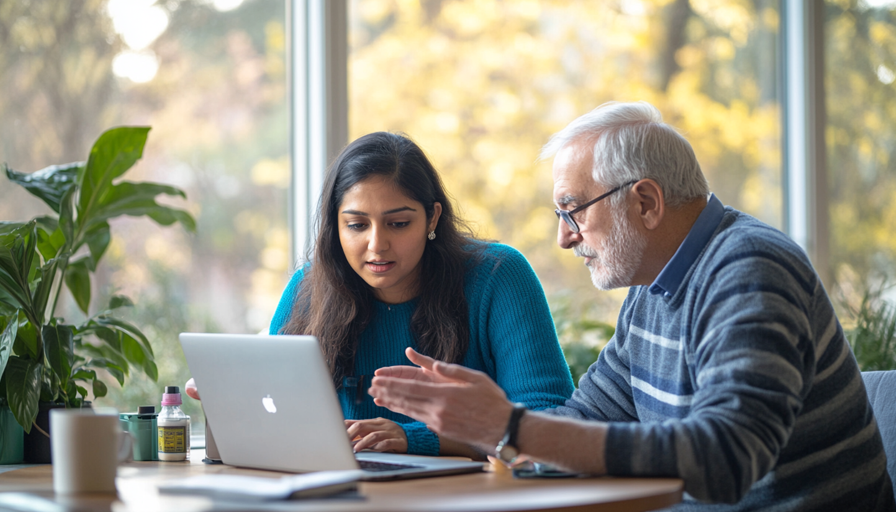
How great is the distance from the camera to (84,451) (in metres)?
1.12

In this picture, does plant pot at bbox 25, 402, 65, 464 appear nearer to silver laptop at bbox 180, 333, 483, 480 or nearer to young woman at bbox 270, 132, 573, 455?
young woman at bbox 270, 132, 573, 455

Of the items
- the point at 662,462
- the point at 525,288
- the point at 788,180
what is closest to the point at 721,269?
the point at 662,462

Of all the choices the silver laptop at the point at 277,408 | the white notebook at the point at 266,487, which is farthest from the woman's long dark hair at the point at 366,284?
the white notebook at the point at 266,487

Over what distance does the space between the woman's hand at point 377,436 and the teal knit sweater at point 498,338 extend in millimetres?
182

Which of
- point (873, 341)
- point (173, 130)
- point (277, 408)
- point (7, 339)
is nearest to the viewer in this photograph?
point (277, 408)

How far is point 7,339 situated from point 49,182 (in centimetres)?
47

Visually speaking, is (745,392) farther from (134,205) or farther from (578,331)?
(578,331)

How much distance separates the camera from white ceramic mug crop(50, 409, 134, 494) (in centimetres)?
111

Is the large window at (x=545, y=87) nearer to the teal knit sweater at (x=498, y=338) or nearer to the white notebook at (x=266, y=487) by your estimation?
the teal knit sweater at (x=498, y=338)

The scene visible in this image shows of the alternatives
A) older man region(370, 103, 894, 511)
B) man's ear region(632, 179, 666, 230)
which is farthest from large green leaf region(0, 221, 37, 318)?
man's ear region(632, 179, 666, 230)

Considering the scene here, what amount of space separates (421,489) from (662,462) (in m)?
0.34

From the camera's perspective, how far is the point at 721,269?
4.30 ft

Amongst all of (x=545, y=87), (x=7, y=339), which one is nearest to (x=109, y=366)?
(x=7, y=339)

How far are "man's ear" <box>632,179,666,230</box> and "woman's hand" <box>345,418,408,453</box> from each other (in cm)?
65
